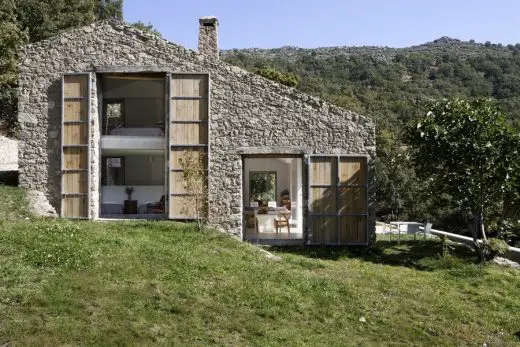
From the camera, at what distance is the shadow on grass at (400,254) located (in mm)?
14508

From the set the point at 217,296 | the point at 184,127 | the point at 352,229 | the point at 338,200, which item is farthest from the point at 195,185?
the point at 217,296

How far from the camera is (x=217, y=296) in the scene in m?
9.53

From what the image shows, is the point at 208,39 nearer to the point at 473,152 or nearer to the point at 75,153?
the point at 75,153

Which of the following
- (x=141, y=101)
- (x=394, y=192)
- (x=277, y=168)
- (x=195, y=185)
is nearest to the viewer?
(x=195, y=185)

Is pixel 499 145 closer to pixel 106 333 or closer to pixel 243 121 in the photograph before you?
pixel 243 121

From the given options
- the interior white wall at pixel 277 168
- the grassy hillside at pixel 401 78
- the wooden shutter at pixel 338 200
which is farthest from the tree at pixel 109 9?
the wooden shutter at pixel 338 200

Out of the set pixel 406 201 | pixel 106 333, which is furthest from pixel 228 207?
pixel 406 201

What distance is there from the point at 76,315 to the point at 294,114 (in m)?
9.79

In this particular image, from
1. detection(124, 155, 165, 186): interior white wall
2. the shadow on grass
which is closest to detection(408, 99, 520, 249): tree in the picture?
the shadow on grass

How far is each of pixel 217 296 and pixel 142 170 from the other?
1364cm

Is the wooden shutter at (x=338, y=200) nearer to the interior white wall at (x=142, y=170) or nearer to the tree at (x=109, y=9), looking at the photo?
the interior white wall at (x=142, y=170)

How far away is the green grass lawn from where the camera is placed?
816 centimetres

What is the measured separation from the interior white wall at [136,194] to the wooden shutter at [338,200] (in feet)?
21.0

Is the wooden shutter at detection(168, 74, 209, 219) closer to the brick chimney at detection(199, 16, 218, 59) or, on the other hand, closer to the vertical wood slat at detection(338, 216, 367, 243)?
the brick chimney at detection(199, 16, 218, 59)
